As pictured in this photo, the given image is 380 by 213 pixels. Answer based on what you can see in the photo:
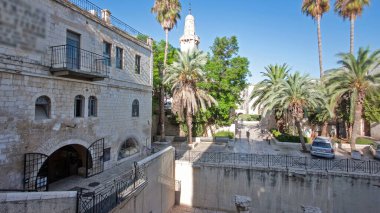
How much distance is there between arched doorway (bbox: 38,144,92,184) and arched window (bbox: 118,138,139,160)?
9.67ft

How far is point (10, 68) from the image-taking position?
8.62 metres

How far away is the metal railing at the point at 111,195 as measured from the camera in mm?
7539

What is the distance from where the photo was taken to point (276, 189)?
14.1 metres

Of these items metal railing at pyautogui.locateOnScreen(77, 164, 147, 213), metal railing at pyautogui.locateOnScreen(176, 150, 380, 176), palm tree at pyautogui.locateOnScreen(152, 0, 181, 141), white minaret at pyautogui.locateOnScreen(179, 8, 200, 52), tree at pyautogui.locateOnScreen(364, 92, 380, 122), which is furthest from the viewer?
white minaret at pyautogui.locateOnScreen(179, 8, 200, 52)

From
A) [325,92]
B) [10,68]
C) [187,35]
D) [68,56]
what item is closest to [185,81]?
[68,56]

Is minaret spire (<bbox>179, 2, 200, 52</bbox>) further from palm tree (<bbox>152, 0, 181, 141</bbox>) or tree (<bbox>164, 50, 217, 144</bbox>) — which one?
tree (<bbox>164, 50, 217, 144</bbox>)

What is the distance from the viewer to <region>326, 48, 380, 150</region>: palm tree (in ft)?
57.5

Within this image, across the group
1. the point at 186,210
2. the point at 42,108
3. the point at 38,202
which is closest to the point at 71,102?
the point at 42,108

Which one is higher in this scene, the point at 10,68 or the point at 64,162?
the point at 10,68

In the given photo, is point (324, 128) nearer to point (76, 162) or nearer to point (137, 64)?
point (137, 64)

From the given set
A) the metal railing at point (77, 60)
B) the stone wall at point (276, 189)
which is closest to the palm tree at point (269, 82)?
the stone wall at point (276, 189)

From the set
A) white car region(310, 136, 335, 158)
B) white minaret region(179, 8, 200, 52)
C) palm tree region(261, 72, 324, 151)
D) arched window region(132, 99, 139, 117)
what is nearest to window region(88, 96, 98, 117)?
arched window region(132, 99, 139, 117)

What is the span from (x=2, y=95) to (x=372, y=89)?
23657 millimetres

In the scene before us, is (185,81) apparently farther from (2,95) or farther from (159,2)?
(2,95)
